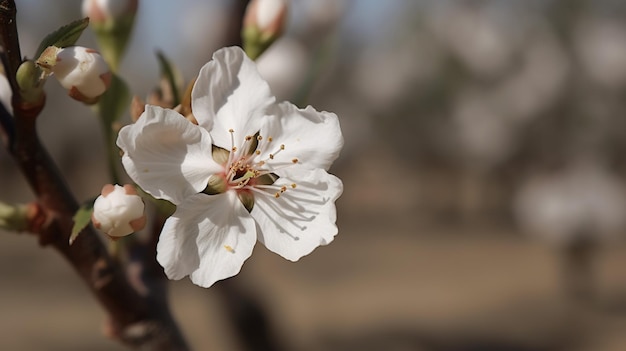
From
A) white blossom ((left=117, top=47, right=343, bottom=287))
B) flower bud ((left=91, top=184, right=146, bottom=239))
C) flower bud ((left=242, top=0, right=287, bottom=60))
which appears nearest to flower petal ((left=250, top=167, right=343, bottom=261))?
white blossom ((left=117, top=47, right=343, bottom=287))

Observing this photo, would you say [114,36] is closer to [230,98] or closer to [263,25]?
[263,25]

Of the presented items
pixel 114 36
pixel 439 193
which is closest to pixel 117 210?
pixel 114 36

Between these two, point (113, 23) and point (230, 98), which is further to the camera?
point (113, 23)

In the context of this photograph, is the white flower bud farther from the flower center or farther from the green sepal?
the flower center

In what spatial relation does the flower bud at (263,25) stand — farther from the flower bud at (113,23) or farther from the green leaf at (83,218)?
the green leaf at (83,218)

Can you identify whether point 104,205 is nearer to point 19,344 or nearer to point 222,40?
point 222,40

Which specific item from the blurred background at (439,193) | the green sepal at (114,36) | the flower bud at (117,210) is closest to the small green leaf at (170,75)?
the green sepal at (114,36)
